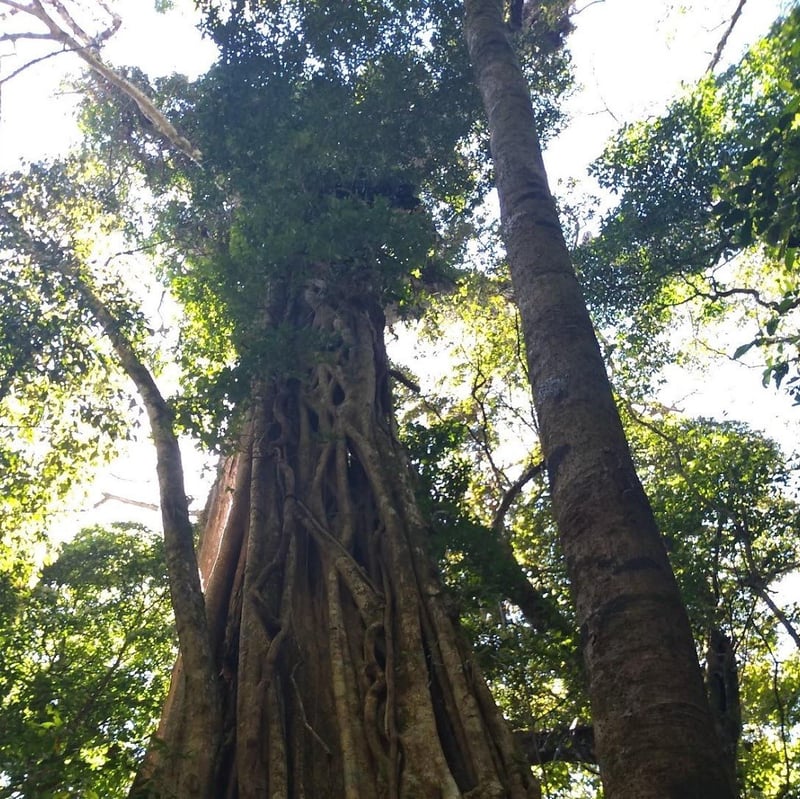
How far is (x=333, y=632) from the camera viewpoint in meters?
4.14

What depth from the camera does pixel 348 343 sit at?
20.8 ft

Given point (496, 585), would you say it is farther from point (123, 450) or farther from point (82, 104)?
point (82, 104)

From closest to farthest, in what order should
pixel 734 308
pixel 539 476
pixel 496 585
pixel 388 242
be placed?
1. pixel 496 585
2. pixel 388 242
3. pixel 539 476
4. pixel 734 308

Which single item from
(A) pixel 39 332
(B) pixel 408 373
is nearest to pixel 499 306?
(B) pixel 408 373

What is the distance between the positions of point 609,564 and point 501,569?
376 cm

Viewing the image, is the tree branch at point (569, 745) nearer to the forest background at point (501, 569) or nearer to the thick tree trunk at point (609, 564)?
the forest background at point (501, 569)

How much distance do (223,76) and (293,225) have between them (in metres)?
2.29

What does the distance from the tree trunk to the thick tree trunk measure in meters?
1.66

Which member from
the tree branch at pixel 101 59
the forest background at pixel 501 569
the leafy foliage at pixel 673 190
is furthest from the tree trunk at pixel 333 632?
the tree branch at pixel 101 59

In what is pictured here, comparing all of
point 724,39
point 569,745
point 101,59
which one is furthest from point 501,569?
point 101,59

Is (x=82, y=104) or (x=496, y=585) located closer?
(x=496, y=585)

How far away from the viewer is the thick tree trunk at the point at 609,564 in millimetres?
1748

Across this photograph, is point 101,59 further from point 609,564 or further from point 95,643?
point 609,564

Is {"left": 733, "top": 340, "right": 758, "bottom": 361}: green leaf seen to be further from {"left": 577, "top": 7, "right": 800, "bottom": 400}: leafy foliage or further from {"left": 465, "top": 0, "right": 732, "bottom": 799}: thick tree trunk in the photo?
{"left": 577, "top": 7, "right": 800, "bottom": 400}: leafy foliage
